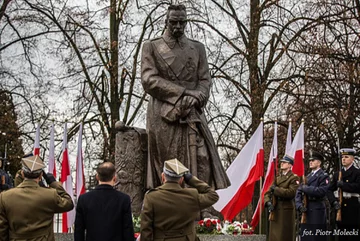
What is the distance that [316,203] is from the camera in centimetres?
1323

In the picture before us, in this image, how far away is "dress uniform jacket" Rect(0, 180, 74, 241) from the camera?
7.85 m

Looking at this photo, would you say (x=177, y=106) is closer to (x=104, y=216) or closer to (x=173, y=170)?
(x=173, y=170)

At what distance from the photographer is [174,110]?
11094mm

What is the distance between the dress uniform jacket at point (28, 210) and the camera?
7.85m

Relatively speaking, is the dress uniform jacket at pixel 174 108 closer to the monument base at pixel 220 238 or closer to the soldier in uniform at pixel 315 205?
the monument base at pixel 220 238

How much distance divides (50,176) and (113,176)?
0.90m

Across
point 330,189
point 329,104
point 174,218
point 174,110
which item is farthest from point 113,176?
point 329,104

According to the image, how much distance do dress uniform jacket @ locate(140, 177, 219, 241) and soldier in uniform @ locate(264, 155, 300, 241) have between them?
5368 mm

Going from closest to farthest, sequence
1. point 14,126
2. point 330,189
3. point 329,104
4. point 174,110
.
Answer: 1. point 174,110
2. point 330,189
3. point 329,104
4. point 14,126

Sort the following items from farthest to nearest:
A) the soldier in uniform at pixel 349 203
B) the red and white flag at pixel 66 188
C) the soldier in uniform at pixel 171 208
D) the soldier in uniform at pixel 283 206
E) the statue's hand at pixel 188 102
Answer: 1. the red and white flag at pixel 66 188
2. the soldier in uniform at pixel 283 206
3. the soldier in uniform at pixel 349 203
4. the statue's hand at pixel 188 102
5. the soldier in uniform at pixel 171 208

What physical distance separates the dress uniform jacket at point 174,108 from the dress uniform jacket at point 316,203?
7.47 feet

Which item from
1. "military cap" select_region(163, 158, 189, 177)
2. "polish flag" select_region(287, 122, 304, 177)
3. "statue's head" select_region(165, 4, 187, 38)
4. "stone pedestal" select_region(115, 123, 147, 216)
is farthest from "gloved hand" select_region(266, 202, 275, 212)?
"military cap" select_region(163, 158, 189, 177)

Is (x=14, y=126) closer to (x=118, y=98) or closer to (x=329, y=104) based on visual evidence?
(x=118, y=98)

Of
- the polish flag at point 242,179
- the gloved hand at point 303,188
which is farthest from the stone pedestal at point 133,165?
the gloved hand at point 303,188
